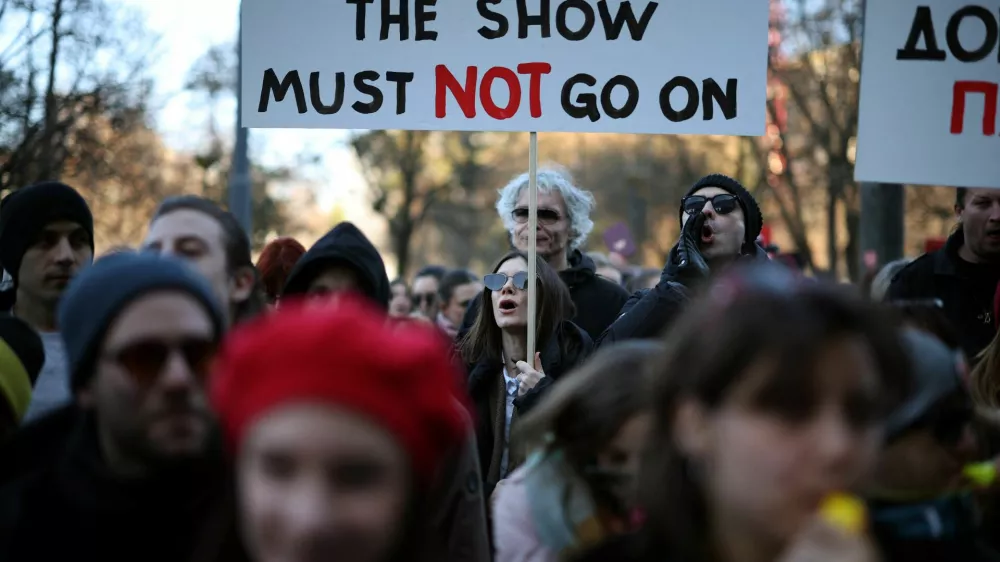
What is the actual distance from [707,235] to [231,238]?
7.20ft

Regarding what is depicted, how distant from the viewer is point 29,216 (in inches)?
205

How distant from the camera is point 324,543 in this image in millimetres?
2135

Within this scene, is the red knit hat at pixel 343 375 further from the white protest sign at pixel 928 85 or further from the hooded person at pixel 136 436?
the white protest sign at pixel 928 85

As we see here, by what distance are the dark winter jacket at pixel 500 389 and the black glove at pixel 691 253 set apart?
0.77 metres

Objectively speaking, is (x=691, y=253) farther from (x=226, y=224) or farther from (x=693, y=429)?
(x=693, y=429)

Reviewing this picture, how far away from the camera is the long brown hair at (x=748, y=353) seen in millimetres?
2088

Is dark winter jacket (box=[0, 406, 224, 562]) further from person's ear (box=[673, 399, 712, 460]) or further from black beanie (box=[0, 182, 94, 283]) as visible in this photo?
black beanie (box=[0, 182, 94, 283])

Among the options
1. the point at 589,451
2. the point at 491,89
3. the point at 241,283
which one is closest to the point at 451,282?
the point at 491,89

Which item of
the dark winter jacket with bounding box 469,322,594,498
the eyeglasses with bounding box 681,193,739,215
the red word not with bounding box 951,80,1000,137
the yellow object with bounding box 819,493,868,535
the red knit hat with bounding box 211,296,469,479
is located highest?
→ the red word not with bounding box 951,80,1000,137

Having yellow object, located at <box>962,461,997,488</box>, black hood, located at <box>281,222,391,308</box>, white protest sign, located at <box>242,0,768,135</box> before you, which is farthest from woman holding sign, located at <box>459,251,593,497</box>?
yellow object, located at <box>962,461,997,488</box>

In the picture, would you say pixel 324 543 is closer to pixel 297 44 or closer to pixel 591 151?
pixel 297 44

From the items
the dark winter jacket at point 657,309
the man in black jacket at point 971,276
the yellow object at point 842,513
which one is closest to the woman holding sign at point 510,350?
the dark winter jacket at point 657,309

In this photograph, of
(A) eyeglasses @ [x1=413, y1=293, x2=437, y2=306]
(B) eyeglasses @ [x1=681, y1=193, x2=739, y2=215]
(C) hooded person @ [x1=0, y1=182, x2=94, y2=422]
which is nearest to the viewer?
(C) hooded person @ [x1=0, y1=182, x2=94, y2=422]

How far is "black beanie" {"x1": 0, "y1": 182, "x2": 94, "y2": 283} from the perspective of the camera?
521 centimetres
